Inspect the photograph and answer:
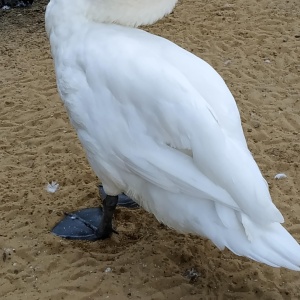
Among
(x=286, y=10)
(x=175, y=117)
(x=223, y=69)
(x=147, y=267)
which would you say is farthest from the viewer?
(x=286, y=10)

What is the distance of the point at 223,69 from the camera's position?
17.1ft

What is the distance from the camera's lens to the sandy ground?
3123mm

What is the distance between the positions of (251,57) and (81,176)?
7.32ft

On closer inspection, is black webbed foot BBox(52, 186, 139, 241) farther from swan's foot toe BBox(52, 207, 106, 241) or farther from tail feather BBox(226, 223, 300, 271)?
tail feather BBox(226, 223, 300, 271)

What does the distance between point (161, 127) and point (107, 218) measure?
0.93 meters

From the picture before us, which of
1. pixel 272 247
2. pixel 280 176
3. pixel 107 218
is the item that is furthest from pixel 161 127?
pixel 280 176

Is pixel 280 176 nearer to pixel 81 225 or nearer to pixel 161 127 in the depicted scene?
pixel 81 225

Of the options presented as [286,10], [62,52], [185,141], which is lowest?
[286,10]

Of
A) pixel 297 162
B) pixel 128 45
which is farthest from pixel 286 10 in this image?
pixel 128 45

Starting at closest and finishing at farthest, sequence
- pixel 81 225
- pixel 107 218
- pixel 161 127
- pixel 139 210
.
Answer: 1. pixel 161 127
2. pixel 107 218
3. pixel 81 225
4. pixel 139 210

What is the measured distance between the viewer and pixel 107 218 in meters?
3.40

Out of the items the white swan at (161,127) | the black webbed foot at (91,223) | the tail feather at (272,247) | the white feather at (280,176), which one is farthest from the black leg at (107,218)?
the white feather at (280,176)

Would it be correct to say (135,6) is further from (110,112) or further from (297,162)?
(297,162)

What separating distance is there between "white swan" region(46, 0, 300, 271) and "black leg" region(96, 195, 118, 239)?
0.36m
